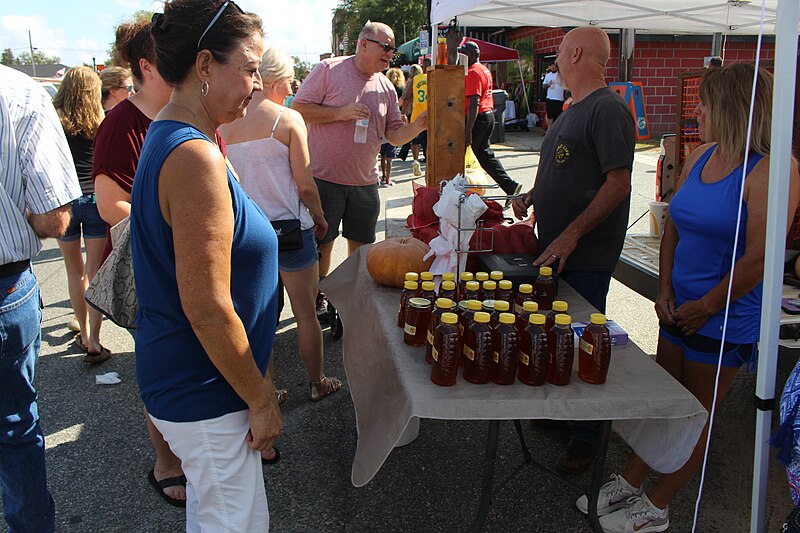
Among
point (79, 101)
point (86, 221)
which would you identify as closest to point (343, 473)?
point (86, 221)

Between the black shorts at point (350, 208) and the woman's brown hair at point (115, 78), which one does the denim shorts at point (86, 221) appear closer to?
the woman's brown hair at point (115, 78)

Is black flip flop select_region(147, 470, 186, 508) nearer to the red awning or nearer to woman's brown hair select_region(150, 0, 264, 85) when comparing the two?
woman's brown hair select_region(150, 0, 264, 85)

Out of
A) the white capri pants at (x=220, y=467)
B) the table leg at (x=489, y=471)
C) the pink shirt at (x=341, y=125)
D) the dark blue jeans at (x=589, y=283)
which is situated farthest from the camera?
the pink shirt at (x=341, y=125)

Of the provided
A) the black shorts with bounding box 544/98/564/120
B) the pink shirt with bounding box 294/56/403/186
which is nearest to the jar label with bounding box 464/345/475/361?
the pink shirt with bounding box 294/56/403/186

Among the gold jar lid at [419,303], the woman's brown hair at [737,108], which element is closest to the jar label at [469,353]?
the gold jar lid at [419,303]

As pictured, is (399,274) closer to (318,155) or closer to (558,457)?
(558,457)

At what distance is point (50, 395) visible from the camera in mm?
3887

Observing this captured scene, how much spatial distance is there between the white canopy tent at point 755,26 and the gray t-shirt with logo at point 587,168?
2.35ft

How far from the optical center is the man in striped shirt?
2.00m

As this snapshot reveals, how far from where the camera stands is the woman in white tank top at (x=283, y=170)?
319cm

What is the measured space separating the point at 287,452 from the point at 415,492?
0.76 metres

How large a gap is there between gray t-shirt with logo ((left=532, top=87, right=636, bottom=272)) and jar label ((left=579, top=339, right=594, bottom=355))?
1062 mm

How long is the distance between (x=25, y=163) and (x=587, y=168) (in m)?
2.31

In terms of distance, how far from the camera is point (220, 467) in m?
1.63
